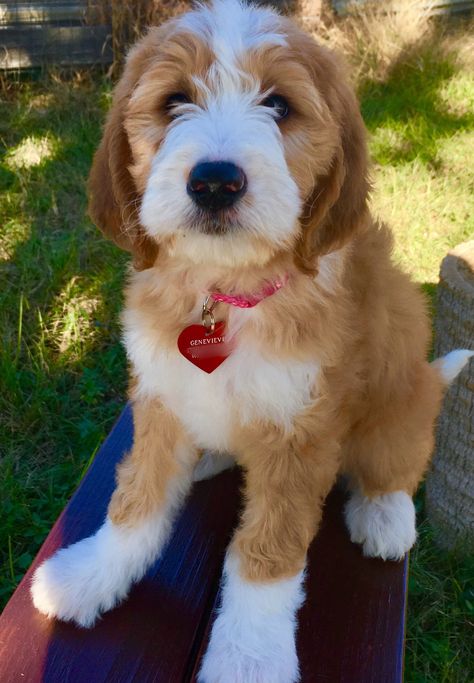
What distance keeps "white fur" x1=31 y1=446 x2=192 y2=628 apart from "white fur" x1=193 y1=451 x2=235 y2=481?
243mm

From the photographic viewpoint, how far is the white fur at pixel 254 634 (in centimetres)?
196

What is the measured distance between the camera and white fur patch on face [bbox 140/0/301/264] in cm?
166

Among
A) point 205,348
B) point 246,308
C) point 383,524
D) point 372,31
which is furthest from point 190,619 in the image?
point 372,31

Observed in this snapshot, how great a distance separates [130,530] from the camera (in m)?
2.24

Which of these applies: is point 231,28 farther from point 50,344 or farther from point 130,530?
point 50,344

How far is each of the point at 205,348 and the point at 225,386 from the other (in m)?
0.12

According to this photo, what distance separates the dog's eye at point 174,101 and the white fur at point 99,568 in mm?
1109

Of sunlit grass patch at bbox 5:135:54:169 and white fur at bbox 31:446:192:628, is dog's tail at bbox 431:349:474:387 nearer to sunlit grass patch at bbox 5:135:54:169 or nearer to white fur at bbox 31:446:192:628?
white fur at bbox 31:446:192:628

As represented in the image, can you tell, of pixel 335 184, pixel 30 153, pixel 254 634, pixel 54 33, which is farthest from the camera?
pixel 54 33

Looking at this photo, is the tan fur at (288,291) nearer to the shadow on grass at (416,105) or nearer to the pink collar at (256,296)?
the pink collar at (256,296)

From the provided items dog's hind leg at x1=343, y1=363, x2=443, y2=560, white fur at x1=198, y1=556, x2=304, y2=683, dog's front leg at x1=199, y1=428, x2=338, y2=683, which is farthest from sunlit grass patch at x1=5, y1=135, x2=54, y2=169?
white fur at x1=198, y1=556, x2=304, y2=683

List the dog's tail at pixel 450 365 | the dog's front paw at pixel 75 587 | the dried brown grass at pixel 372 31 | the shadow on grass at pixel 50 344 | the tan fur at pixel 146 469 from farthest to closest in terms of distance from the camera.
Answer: the dried brown grass at pixel 372 31 < the shadow on grass at pixel 50 344 < the dog's tail at pixel 450 365 < the tan fur at pixel 146 469 < the dog's front paw at pixel 75 587

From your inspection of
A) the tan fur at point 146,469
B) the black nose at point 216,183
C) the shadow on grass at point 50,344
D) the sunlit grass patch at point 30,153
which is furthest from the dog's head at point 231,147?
the sunlit grass patch at point 30,153

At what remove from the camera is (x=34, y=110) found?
588cm
